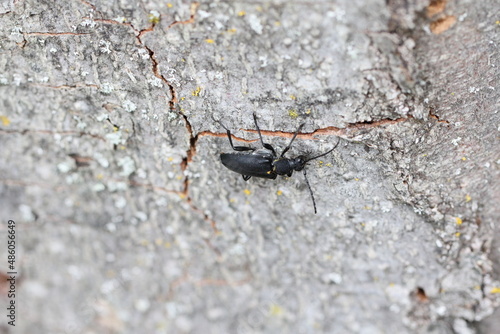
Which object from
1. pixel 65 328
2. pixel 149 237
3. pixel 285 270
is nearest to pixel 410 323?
pixel 285 270

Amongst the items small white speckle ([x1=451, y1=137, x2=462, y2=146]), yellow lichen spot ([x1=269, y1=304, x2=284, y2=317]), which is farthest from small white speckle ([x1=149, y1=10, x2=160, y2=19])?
small white speckle ([x1=451, y1=137, x2=462, y2=146])

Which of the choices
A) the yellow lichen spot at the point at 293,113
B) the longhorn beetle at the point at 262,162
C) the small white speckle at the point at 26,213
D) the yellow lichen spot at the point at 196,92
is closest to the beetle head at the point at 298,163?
the longhorn beetle at the point at 262,162

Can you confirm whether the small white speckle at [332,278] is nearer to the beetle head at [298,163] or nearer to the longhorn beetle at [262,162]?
the longhorn beetle at [262,162]

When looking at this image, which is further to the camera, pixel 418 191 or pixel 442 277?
pixel 418 191

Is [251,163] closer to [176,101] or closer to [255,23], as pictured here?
[176,101]

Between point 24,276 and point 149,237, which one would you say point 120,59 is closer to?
point 149,237

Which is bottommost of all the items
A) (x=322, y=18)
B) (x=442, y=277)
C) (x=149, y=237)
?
(x=149, y=237)

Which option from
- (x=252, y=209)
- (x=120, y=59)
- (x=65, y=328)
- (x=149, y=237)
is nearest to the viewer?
(x=65, y=328)
